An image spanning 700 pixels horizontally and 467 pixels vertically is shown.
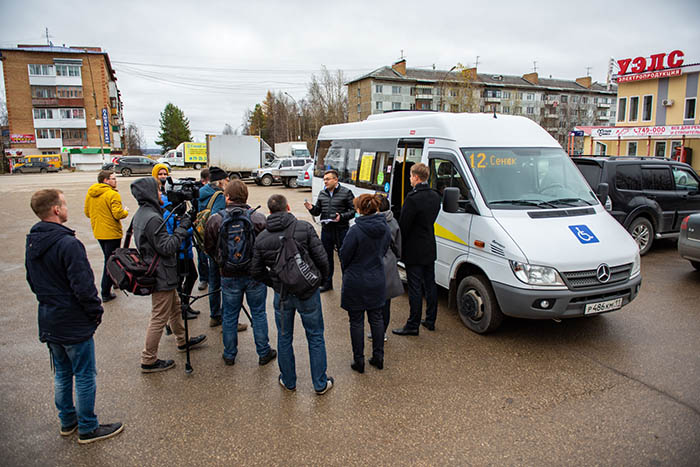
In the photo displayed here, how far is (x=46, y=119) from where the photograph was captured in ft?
217

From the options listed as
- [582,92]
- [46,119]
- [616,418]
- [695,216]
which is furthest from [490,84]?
[616,418]

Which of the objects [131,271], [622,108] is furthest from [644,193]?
[622,108]

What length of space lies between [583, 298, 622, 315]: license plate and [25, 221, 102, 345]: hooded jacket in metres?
4.63

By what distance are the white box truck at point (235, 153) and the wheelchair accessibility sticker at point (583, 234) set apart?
25.9 metres

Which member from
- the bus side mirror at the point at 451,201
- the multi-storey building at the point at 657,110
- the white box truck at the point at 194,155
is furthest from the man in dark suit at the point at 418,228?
the white box truck at the point at 194,155

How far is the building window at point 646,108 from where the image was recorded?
34953 millimetres

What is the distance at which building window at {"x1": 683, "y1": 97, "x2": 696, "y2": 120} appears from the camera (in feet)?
106

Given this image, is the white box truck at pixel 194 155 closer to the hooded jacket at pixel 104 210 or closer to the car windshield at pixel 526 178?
the hooded jacket at pixel 104 210

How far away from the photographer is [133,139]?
10156cm

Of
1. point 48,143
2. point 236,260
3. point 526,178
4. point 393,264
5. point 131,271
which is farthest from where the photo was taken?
point 48,143

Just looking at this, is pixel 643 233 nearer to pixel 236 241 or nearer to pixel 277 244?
pixel 277 244

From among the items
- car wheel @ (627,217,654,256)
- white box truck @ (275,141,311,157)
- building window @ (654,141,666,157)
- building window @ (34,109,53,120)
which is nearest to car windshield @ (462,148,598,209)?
car wheel @ (627,217,654,256)

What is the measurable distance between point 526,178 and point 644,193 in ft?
17.6

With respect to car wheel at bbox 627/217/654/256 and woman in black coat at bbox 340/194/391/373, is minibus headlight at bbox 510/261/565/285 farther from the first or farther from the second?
car wheel at bbox 627/217/654/256
